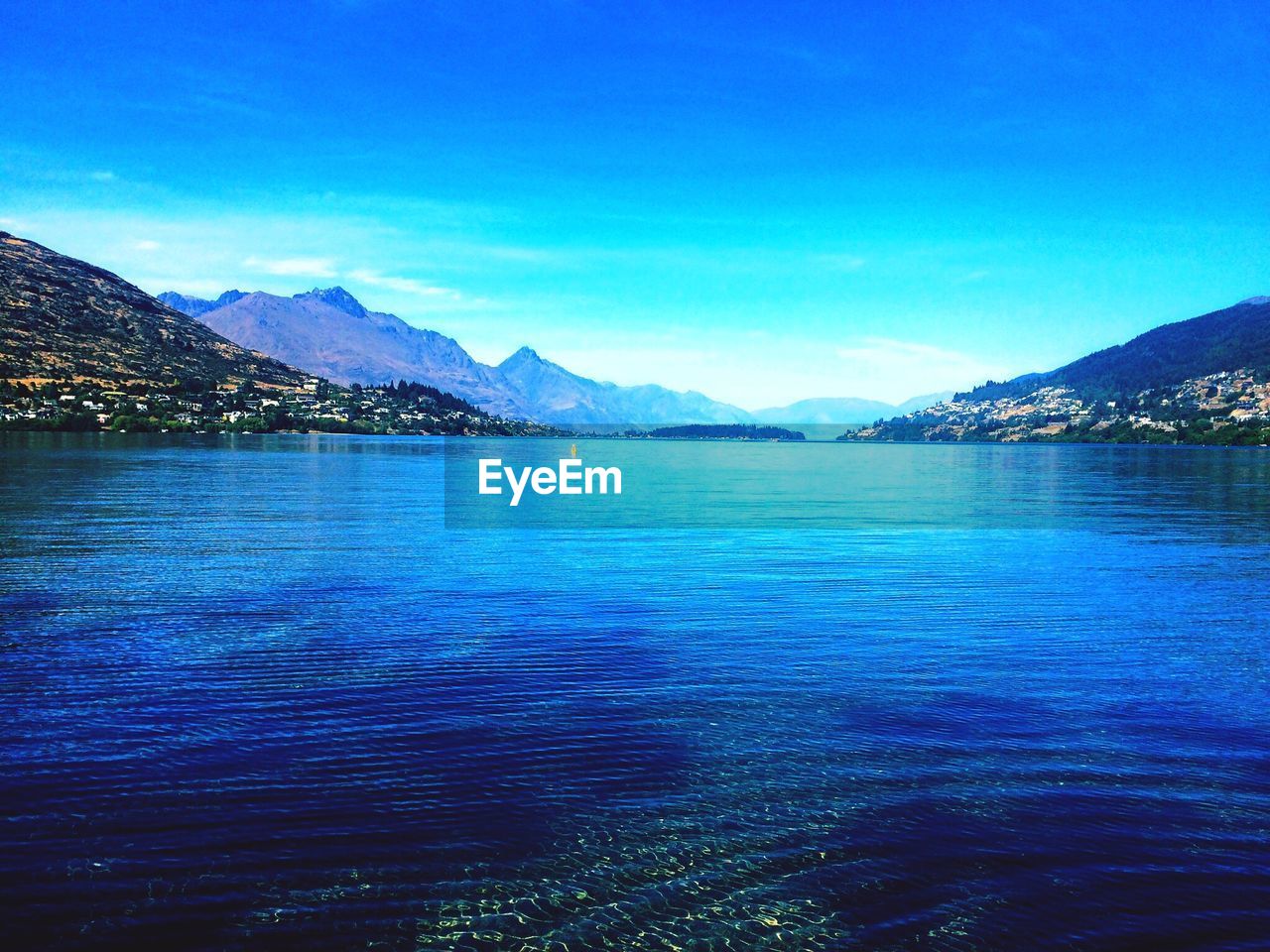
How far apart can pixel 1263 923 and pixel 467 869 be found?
417 inches

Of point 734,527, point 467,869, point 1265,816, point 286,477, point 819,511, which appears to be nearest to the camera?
point 467,869

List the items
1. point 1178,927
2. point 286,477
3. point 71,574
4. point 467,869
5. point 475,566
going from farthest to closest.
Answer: point 286,477
point 475,566
point 71,574
point 467,869
point 1178,927

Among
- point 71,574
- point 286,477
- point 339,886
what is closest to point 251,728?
point 339,886

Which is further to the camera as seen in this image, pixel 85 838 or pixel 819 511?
pixel 819 511

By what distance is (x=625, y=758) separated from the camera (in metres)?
16.1

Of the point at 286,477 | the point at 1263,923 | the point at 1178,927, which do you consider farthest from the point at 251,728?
the point at 286,477

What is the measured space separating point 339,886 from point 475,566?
27947 mm

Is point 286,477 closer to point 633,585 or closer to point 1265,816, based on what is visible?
point 633,585

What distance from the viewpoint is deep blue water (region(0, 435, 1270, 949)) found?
11.1m

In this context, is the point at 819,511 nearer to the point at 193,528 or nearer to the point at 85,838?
the point at 193,528

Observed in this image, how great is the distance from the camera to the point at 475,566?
39.1 m

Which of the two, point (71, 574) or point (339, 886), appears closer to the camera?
point (339, 886)

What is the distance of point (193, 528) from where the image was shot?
4866cm

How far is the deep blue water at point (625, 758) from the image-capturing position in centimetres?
1109
